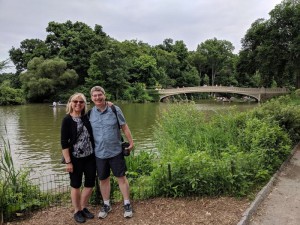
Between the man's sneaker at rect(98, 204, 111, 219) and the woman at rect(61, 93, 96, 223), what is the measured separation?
110 mm

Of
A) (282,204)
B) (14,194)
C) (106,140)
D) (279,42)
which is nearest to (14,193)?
(14,194)

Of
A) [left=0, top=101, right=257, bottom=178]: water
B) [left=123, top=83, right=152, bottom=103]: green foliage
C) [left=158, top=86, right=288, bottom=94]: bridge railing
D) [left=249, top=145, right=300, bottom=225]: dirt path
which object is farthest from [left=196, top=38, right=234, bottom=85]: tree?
[left=249, top=145, right=300, bottom=225]: dirt path

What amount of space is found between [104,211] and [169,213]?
77 centimetres

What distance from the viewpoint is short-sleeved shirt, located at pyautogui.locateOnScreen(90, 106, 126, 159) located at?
11.8ft

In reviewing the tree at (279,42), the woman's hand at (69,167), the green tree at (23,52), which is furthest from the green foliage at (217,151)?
the green tree at (23,52)

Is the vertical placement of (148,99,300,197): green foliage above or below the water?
above

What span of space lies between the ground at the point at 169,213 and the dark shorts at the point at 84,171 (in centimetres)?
43

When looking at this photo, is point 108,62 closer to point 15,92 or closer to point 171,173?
point 15,92

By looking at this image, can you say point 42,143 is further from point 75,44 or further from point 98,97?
point 75,44

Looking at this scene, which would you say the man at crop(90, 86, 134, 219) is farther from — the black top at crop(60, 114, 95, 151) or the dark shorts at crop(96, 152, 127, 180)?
the black top at crop(60, 114, 95, 151)

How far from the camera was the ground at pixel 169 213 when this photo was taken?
347 cm

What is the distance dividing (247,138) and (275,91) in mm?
37051

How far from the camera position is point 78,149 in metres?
3.53

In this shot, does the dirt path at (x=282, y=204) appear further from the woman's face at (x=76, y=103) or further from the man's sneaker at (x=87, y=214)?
the woman's face at (x=76, y=103)
